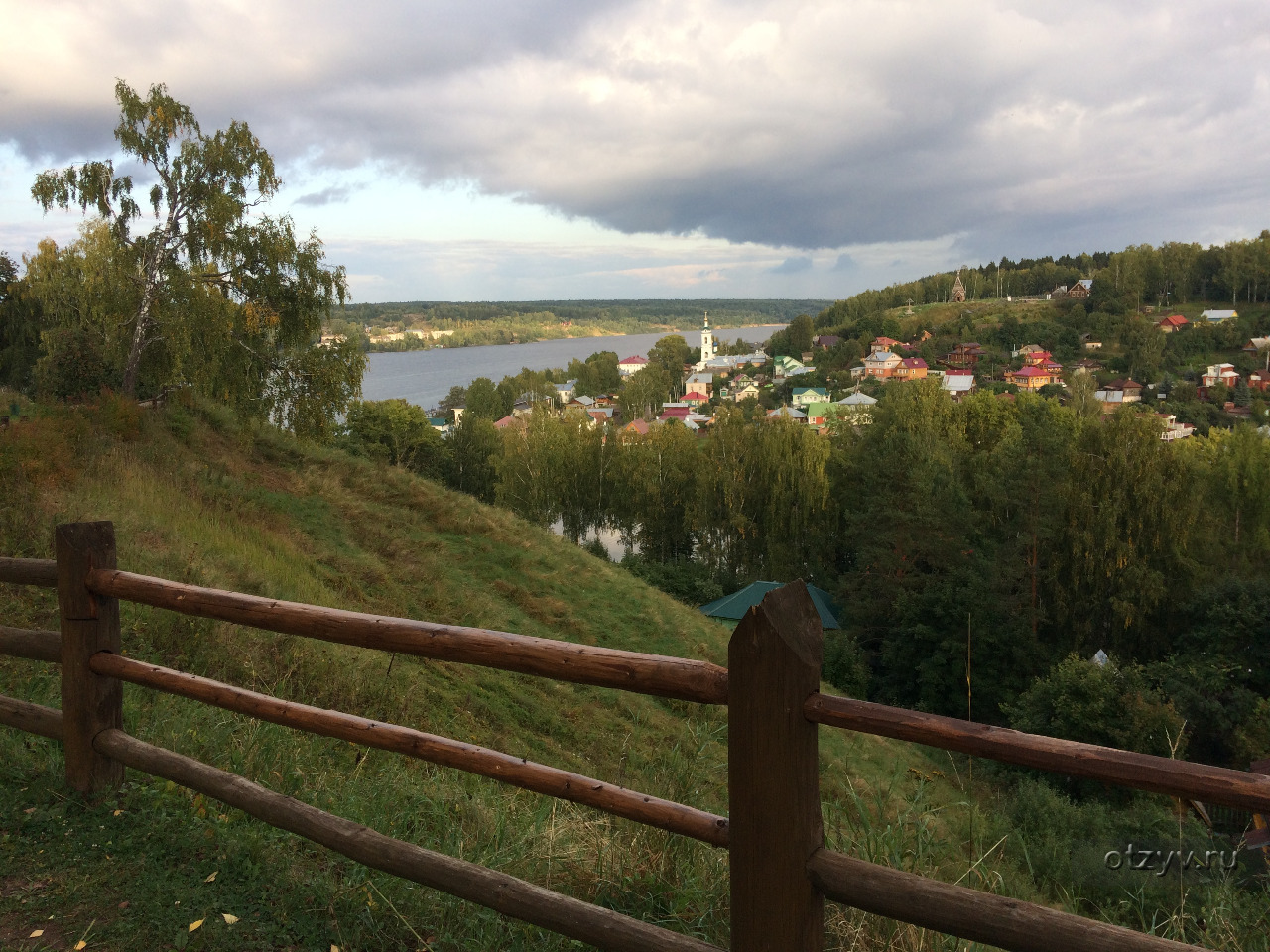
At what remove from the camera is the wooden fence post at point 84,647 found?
10.1 feet

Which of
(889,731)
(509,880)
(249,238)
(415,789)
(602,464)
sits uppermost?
(249,238)

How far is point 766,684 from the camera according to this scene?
175cm

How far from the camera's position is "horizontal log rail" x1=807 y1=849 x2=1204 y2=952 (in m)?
1.51

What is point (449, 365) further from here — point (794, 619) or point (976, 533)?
point (794, 619)

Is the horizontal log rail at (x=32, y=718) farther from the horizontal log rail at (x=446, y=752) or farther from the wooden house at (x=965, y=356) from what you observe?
the wooden house at (x=965, y=356)

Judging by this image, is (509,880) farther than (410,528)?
No

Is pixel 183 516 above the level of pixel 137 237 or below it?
below

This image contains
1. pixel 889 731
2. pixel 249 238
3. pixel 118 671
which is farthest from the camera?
pixel 249 238

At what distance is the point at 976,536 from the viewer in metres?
27.2

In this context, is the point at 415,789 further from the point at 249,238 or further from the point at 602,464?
the point at 602,464

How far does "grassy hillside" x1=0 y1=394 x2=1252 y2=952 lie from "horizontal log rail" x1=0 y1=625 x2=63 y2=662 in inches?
18.5

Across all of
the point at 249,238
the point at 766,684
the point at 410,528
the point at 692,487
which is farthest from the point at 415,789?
the point at 692,487

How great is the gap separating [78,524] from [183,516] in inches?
277

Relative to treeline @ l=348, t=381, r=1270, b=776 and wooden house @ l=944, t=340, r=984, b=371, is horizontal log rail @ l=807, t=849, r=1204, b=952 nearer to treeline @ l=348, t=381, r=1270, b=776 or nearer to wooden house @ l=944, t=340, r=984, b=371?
treeline @ l=348, t=381, r=1270, b=776
